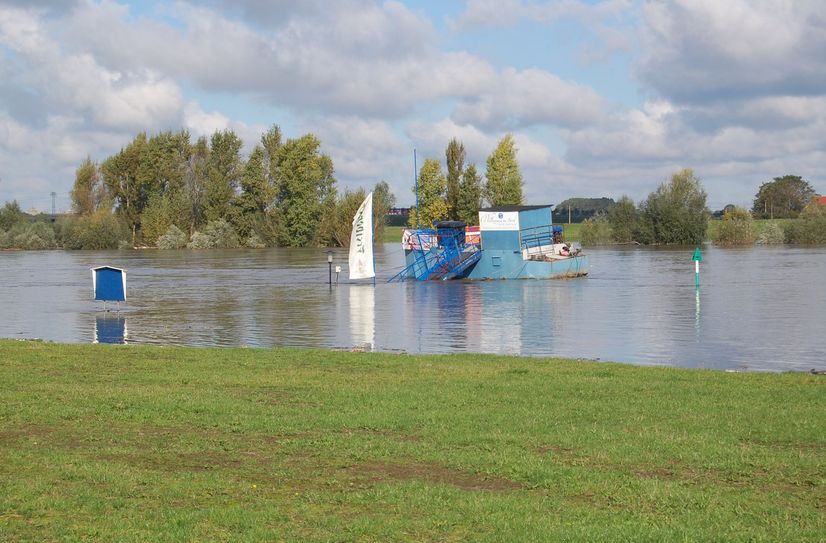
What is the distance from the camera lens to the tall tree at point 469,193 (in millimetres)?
126438

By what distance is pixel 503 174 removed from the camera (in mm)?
127625

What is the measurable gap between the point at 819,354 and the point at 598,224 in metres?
120

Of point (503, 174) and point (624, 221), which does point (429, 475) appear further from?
point (624, 221)

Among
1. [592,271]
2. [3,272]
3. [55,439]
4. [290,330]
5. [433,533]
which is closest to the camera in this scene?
[433,533]

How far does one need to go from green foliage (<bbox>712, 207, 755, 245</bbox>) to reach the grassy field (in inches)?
4613

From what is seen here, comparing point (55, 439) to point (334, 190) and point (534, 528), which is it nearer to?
point (534, 528)

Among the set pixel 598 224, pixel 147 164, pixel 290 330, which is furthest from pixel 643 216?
pixel 290 330

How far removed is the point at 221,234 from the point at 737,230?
225 feet

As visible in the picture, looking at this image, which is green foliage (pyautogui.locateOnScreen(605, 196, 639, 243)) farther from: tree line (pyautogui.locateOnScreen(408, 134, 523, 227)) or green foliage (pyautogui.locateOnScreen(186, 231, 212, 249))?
green foliage (pyautogui.locateOnScreen(186, 231, 212, 249))

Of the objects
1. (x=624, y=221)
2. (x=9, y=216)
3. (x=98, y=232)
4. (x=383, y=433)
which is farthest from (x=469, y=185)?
(x=383, y=433)

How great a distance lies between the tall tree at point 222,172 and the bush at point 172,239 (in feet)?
14.8

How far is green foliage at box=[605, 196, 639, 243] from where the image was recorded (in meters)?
140

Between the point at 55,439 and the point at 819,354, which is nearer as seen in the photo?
the point at 55,439

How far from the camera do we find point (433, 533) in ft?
25.2
